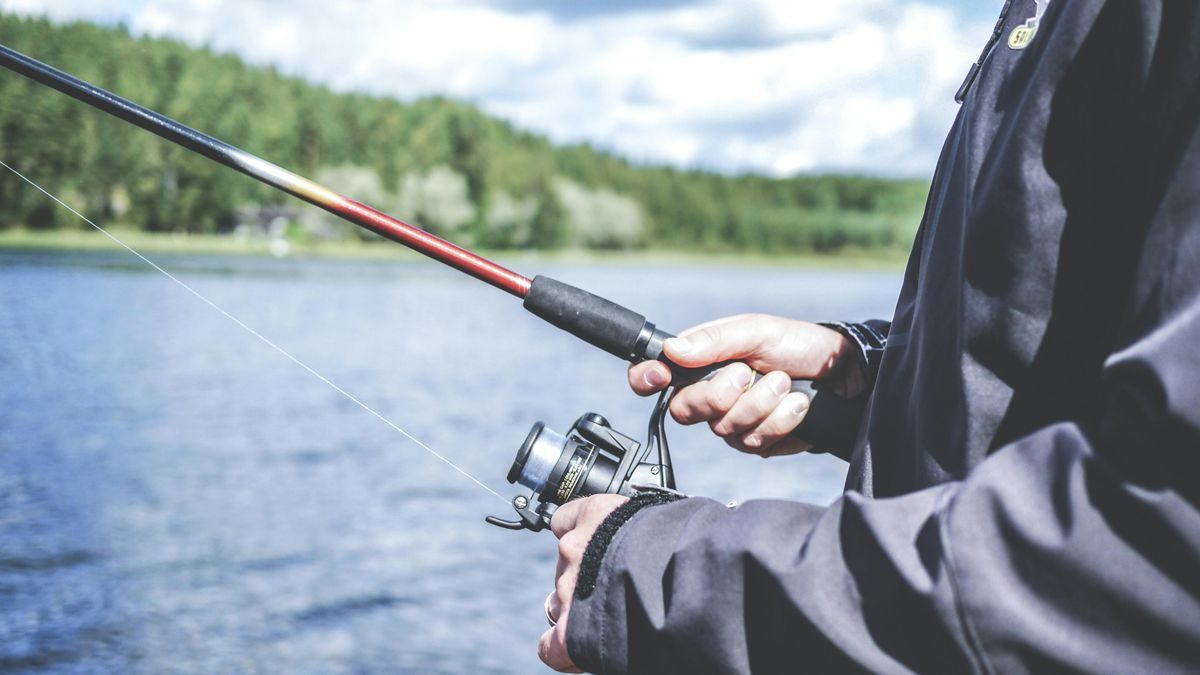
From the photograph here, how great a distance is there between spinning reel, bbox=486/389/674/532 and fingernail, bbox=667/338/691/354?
0.12 metres

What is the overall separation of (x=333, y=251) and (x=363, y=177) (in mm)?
17774

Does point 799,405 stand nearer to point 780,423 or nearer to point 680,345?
point 780,423

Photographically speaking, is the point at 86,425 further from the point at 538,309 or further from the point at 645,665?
the point at 645,665

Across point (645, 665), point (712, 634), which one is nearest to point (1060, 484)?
point (712, 634)

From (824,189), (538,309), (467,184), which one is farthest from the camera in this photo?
(824,189)

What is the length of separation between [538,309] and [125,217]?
43.5 m

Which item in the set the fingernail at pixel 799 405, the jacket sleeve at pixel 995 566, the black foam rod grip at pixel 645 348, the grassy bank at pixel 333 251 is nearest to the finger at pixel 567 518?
the jacket sleeve at pixel 995 566

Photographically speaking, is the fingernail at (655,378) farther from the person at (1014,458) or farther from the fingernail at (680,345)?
the person at (1014,458)

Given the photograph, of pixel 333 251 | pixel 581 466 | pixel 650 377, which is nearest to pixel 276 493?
pixel 581 466

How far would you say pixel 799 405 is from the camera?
198cm

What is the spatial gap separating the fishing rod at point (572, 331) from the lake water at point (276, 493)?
3.77 m

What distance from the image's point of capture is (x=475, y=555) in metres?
7.20

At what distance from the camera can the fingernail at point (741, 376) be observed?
1944mm

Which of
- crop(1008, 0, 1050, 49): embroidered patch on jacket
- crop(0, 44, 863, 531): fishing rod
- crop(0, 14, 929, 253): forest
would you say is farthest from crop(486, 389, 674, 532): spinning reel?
crop(0, 14, 929, 253): forest
